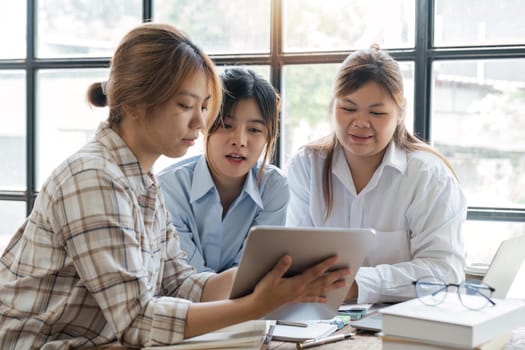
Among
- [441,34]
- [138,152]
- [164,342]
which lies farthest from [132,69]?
[441,34]

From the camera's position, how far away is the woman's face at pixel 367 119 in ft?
6.82

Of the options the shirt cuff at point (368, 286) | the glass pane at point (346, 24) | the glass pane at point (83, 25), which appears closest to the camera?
the shirt cuff at point (368, 286)

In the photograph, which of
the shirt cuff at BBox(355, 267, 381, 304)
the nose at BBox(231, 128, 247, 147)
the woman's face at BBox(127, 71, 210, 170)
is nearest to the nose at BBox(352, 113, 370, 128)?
the nose at BBox(231, 128, 247, 147)

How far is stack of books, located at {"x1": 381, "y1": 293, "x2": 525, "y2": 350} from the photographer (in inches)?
44.3

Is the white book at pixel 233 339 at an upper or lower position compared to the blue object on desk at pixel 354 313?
upper

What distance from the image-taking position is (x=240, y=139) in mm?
1961

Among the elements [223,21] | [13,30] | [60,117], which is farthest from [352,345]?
[13,30]

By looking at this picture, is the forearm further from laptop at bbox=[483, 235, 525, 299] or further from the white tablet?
laptop at bbox=[483, 235, 525, 299]

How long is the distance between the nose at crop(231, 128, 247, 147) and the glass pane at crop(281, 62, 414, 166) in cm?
109

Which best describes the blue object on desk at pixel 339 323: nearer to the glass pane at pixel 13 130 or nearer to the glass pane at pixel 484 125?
the glass pane at pixel 484 125

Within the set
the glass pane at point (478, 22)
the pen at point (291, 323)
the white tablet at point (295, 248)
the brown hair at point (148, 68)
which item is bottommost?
the pen at point (291, 323)

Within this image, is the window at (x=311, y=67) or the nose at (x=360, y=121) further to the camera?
the window at (x=311, y=67)

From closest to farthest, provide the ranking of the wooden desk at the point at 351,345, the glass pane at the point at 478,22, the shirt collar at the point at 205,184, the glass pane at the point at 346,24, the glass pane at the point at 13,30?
the wooden desk at the point at 351,345
the shirt collar at the point at 205,184
the glass pane at the point at 478,22
the glass pane at the point at 346,24
the glass pane at the point at 13,30

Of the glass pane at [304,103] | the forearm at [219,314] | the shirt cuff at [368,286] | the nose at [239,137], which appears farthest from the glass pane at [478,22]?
the forearm at [219,314]
